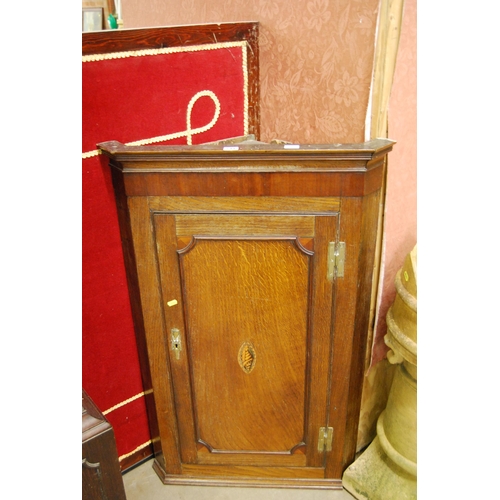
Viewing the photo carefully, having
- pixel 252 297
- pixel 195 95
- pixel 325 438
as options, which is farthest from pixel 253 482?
pixel 195 95

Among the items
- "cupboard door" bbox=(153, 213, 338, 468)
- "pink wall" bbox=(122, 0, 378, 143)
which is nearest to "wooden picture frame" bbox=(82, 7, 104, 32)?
"pink wall" bbox=(122, 0, 378, 143)

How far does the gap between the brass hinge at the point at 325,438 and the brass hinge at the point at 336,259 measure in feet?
1.80

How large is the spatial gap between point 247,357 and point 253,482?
0.52 metres

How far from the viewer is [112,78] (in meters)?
1.35

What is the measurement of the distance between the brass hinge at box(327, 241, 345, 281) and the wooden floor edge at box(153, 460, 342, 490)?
0.79m

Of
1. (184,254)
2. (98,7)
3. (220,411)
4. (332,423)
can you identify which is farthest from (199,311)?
(98,7)

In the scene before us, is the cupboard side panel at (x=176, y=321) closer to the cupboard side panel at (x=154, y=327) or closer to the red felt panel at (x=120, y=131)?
the cupboard side panel at (x=154, y=327)

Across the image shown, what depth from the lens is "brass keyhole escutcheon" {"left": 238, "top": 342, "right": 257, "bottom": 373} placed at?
1.50 metres

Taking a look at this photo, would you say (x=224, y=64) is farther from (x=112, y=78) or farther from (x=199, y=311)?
(x=199, y=311)

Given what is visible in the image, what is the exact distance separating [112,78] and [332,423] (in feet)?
4.04

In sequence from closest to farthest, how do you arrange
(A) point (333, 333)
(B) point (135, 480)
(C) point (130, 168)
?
(C) point (130, 168) < (A) point (333, 333) < (B) point (135, 480)

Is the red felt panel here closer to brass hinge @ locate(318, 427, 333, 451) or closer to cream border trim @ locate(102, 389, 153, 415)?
cream border trim @ locate(102, 389, 153, 415)

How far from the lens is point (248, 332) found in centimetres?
147

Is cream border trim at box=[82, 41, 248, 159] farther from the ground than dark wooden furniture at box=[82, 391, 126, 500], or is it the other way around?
cream border trim at box=[82, 41, 248, 159]
